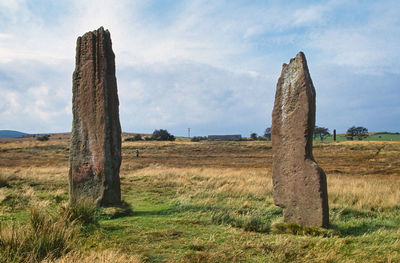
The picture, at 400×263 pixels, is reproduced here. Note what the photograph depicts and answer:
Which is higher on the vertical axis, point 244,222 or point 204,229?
point 244,222

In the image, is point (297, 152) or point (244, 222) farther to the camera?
point (297, 152)

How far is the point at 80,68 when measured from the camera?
31.0 feet

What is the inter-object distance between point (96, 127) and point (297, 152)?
17.3ft

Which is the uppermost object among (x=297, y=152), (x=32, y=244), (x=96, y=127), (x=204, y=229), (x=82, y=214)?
(x=96, y=127)

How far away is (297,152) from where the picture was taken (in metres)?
7.08

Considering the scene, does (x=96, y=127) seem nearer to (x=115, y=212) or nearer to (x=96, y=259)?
(x=115, y=212)

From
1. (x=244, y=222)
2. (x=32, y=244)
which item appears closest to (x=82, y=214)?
(x=32, y=244)

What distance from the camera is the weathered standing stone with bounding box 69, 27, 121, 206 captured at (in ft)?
29.4

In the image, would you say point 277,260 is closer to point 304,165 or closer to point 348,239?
point 348,239

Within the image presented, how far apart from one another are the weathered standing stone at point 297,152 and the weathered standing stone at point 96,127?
14.3ft

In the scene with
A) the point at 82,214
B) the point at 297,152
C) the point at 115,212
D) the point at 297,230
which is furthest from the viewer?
the point at 115,212

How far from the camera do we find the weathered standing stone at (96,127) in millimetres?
8953

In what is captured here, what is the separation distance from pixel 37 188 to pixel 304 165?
33.2ft

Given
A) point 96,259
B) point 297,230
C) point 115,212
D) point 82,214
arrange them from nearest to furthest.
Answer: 1. point 96,259
2. point 297,230
3. point 82,214
4. point 115,212
